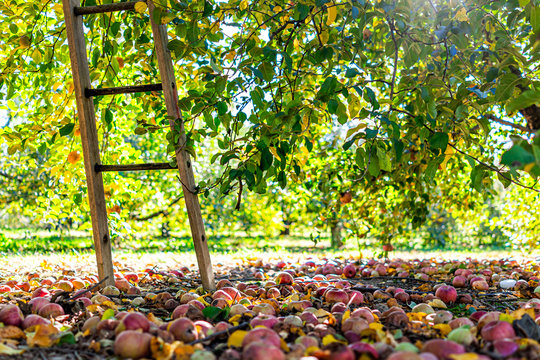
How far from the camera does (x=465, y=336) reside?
125 cm

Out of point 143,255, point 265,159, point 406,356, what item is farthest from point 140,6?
point 143,255

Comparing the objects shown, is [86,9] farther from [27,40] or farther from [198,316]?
[198,316]

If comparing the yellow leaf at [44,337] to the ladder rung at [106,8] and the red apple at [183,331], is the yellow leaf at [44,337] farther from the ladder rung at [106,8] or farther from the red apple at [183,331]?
the ladder rung at [106,8]

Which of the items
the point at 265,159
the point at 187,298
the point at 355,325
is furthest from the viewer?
the point at 187,298

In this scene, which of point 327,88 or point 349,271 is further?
point 349,271

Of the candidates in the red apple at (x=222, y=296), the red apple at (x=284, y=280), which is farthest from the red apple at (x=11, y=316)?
the red apple at (x=284, y=280)

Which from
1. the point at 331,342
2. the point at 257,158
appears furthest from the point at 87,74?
the point at 331,342

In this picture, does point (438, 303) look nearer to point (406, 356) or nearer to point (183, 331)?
point (406, 356)

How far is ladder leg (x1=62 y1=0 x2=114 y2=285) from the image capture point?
7.00 feet

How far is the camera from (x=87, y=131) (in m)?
2.15

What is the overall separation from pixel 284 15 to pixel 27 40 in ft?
4.93

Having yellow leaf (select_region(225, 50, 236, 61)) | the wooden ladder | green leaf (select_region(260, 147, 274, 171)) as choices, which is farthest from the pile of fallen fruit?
yellow leaf (select_region(225, 50, 236, 61))

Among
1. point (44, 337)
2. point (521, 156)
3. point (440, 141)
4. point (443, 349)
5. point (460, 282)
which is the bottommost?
point (460, 282)

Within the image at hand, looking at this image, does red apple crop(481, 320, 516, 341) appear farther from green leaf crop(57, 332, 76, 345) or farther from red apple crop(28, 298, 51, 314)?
red apple crop(28, 298, 51, 314)
